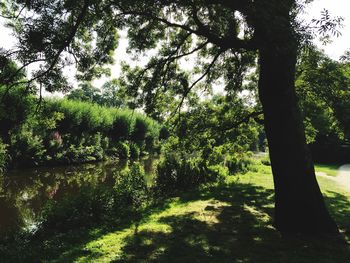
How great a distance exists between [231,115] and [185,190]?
380cm

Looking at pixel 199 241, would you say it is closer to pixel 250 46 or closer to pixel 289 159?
pixel 289 159

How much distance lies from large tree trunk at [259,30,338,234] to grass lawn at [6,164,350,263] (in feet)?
1.38

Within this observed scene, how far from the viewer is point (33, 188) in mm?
16578

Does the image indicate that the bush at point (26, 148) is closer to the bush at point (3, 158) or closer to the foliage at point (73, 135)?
the foliage at point (73, 135)

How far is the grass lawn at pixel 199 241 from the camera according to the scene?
5.88m

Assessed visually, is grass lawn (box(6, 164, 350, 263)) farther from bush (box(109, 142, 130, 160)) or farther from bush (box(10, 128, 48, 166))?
bush (box(109, 142, 130, 160))

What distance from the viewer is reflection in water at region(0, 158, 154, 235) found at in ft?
35.0

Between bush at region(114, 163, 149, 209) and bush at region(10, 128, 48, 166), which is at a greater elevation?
bush at region(10, 128, 48, 166)

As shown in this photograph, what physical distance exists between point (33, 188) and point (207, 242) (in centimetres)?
1300

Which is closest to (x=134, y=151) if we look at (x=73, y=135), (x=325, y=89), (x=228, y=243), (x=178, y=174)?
(x=73, y=135)

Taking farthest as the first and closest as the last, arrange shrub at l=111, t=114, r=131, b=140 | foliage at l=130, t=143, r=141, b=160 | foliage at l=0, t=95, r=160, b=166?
1. shrub at l=111, t=114, r=131, b=140
2. foliage at l=130, t=143, r=141, b=160
3. foliage at l=0, t=95, r=160, b=166

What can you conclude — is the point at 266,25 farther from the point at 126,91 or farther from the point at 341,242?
the point at 126,91

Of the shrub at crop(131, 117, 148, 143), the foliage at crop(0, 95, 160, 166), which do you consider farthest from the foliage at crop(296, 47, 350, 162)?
the shrub at crop(131, 117, 148, 143)

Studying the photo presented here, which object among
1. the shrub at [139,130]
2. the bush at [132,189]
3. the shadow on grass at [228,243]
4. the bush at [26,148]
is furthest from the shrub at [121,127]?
the shadow on grass at [228,243]
